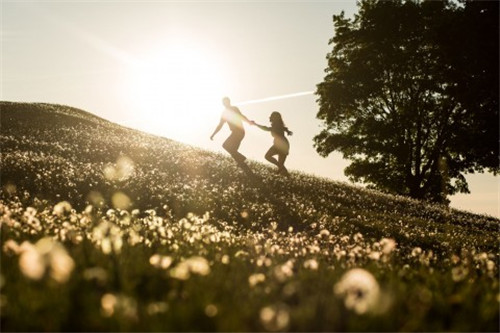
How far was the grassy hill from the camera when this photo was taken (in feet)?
11.3

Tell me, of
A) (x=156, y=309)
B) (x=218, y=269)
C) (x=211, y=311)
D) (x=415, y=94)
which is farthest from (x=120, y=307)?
(x=415, y=94)

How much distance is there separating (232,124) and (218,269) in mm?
14966

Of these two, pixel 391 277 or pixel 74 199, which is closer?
pixel 391 277

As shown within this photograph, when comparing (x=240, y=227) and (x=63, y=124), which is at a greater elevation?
(x=63, y=124)

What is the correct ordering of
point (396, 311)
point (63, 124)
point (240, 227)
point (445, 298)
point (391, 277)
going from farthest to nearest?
point (63, 124) < point (240, 227) < point (391, 277) < point (445, 298) < point (396, 311)

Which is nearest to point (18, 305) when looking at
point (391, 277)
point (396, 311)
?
point (396, 311)

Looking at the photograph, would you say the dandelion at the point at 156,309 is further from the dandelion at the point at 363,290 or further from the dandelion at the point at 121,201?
the dandelion at the point at 121,201

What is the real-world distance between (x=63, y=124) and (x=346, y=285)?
34164mm

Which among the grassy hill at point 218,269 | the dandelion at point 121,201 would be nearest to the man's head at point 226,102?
the grassy hill at point 218,269

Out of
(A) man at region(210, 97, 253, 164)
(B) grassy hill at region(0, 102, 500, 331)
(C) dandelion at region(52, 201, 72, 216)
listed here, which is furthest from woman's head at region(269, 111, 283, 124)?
(C) dandelion at region(52, 201, 72, 216)

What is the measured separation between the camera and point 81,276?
4430 mm

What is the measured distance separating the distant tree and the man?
677 inches

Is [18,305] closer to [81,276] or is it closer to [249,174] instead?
[81,276]

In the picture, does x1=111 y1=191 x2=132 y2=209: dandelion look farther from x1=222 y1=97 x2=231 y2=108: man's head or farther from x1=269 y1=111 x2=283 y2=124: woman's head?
x1=269 y1=111 x2=283 y2=124: woman's head
